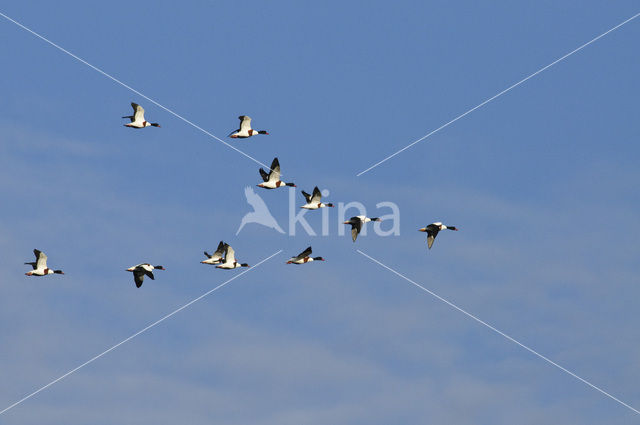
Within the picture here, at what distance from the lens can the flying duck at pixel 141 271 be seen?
259 feet

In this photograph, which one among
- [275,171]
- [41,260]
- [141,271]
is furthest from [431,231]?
[41,260]

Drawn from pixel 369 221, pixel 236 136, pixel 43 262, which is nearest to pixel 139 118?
pixel 236 136

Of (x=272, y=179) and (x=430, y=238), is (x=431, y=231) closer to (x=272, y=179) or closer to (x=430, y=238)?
(x=430, y=238)

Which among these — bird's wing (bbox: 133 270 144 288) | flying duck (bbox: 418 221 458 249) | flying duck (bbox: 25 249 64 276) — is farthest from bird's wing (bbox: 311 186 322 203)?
flying duck (bbox: 25 249 64 276)

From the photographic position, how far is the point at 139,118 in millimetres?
84750

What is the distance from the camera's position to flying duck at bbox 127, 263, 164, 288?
79.1 meters

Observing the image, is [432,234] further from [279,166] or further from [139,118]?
[139,118]

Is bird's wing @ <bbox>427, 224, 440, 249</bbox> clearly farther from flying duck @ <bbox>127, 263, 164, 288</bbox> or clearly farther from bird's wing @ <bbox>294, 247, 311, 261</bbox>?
flying duck @ <bbox>127, 263, 164, 288</bbox>

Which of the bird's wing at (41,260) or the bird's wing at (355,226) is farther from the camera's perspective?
the bird's wing at (41,260)

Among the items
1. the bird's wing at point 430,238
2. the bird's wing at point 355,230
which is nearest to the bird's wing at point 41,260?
the bird's wing at point 355,230

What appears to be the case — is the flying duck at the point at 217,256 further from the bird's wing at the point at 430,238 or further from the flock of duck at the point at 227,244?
the bird's wing at the point at 430,238

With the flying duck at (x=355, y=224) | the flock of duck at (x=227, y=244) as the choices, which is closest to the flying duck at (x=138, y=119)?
the flock of duck at (x=227, y=244)

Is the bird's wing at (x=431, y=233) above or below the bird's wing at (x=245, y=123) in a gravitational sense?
below

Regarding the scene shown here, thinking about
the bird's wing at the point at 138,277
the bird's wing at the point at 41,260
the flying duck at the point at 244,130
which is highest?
the flying duck at the point at 244,130
